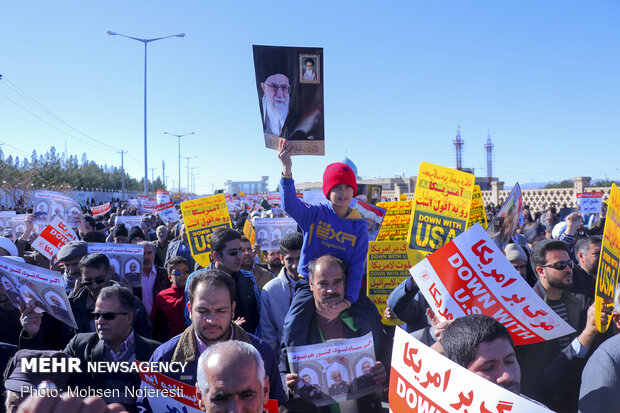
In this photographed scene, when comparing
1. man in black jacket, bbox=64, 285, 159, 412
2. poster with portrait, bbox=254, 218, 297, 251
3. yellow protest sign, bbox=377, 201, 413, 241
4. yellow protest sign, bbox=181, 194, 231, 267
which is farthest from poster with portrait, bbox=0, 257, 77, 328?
poster with portrait, bbox=254, 218, 297, 251

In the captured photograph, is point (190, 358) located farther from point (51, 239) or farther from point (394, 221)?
point (51, 239)

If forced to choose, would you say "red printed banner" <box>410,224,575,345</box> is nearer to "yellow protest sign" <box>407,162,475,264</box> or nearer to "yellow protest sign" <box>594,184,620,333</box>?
"yellow protest sign" <box>594,184,620,333</box>

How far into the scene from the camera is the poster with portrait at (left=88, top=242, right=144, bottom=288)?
17.8 ft

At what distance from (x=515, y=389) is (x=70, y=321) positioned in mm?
2973

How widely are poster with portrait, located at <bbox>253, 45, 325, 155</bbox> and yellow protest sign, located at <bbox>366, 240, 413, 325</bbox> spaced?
1287mm

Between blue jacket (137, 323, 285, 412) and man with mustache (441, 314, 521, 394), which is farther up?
man with mustache (441, 314, 521, 394)

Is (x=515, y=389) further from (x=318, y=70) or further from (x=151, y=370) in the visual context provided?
(x=318, y=70)

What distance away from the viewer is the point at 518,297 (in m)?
2.87

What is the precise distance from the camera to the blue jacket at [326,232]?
396 cm

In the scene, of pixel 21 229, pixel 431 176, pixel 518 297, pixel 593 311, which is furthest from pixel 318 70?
pixel 21 229

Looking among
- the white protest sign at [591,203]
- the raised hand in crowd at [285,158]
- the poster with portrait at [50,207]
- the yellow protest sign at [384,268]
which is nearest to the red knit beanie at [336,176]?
the raised hand in crowd at [285,158]

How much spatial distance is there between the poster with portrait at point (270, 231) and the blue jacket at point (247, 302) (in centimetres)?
306

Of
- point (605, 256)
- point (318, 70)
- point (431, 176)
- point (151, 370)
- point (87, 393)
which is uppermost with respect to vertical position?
point (318, 70)

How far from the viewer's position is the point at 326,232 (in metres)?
3.99
